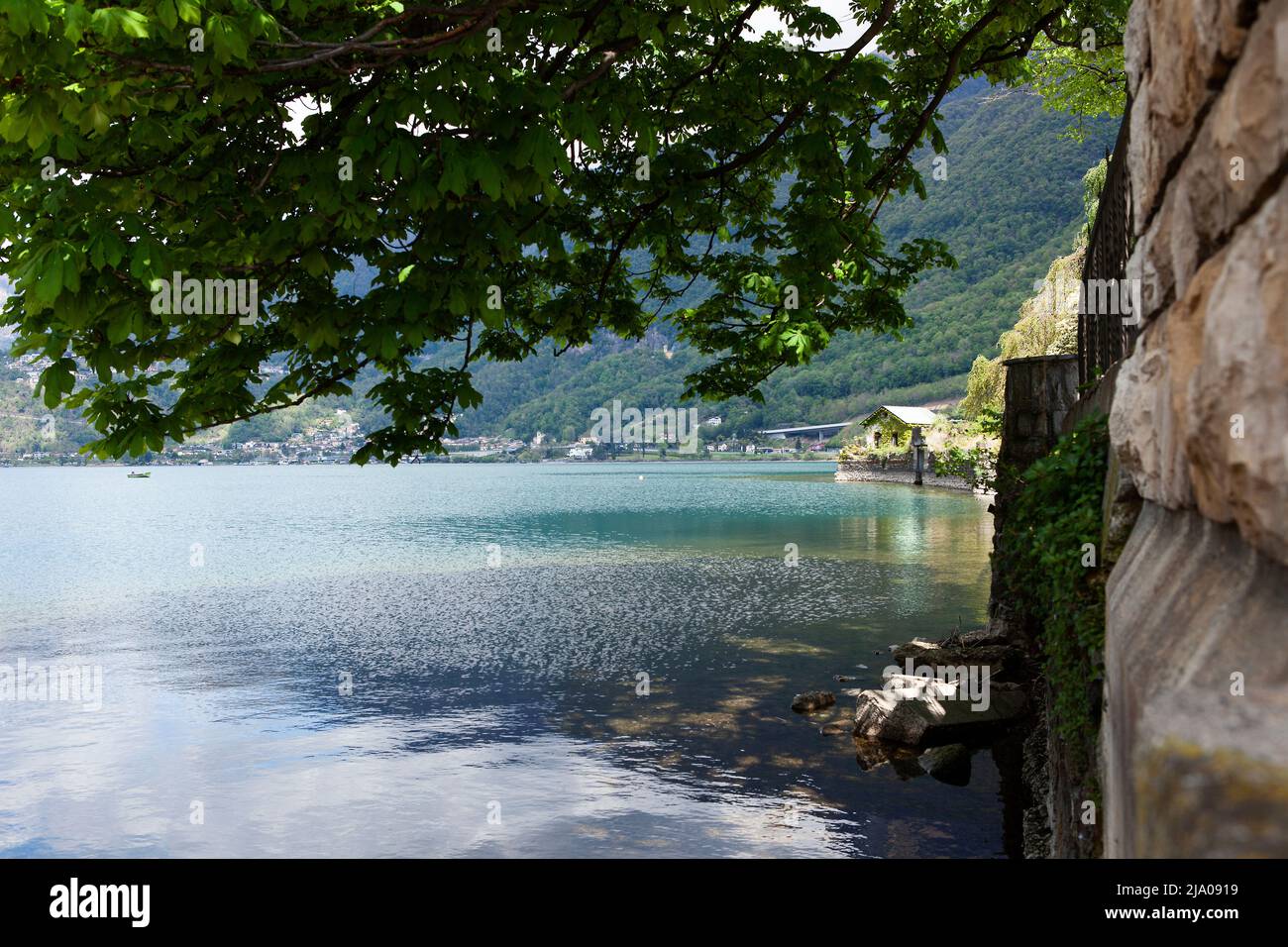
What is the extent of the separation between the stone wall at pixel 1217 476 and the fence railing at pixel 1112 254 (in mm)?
2322

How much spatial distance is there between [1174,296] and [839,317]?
10.4m

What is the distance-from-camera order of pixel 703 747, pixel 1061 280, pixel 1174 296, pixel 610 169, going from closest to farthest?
pixel 1174 296, pixel 610 169, pixel 703 747, pixel 1061 280

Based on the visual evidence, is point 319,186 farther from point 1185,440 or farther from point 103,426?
point 1185,440

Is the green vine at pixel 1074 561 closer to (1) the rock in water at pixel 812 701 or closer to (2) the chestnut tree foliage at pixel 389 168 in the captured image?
(2) the chestnut tree foliage at pixel 389 168

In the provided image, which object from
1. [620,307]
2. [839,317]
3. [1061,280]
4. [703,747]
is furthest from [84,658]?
[1061,280]

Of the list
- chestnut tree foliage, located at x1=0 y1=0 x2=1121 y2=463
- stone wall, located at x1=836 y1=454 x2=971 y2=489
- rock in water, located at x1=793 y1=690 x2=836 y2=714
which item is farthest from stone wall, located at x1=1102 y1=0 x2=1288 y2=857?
stone wall, located at x1=836 y1=454 x2=971 y2=489

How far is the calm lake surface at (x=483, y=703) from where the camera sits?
12508 millimetres

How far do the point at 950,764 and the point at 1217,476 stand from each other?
12.6m

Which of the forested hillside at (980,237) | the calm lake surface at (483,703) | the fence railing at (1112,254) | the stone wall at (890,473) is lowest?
the calm lake surface at (483,703)

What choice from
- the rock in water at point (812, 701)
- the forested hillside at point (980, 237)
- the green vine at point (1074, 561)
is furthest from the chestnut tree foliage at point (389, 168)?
the forested hillside at point (980, 237)

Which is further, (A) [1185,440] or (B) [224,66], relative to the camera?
(B) [224,66]

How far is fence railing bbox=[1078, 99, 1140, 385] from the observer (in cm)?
568

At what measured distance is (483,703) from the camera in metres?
19.2

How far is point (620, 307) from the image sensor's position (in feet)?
40.2
